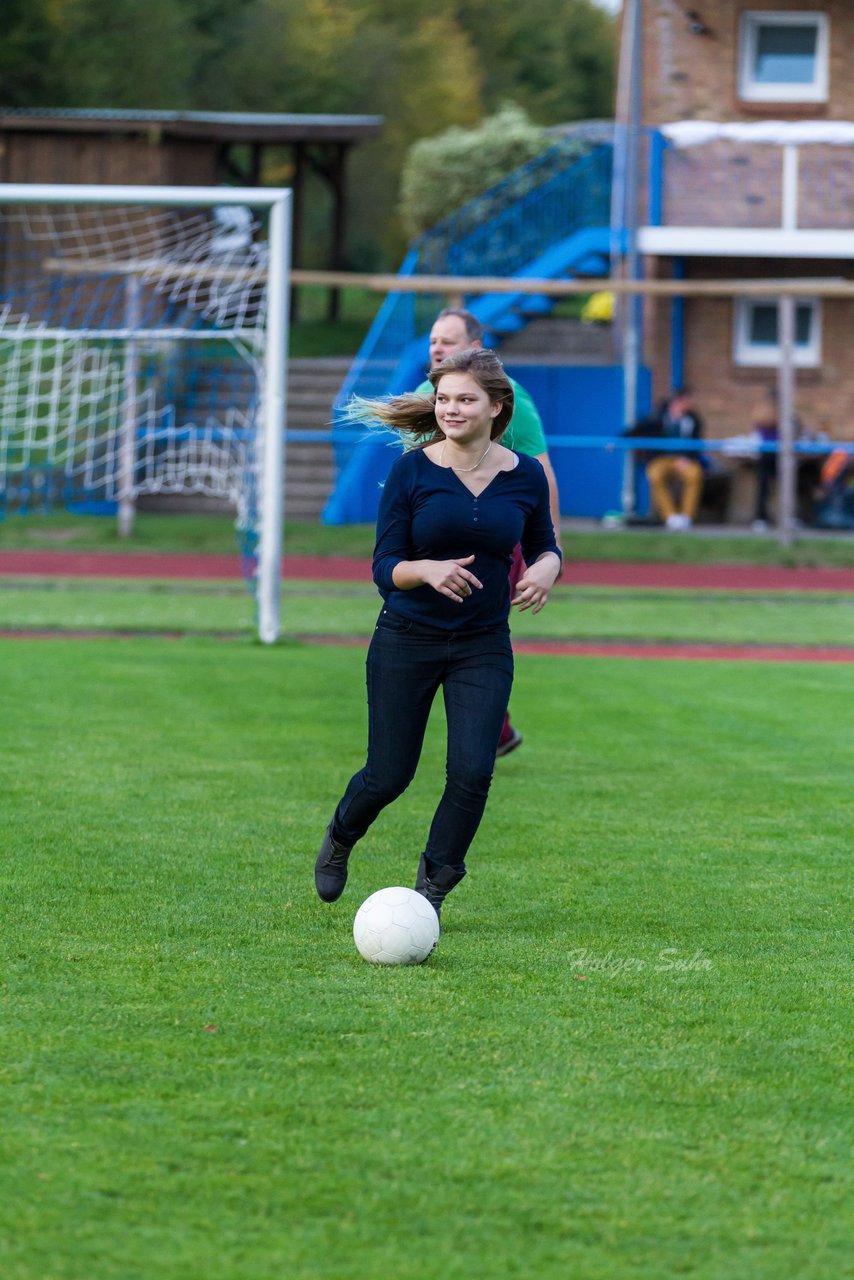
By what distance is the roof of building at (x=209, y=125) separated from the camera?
30.0 m

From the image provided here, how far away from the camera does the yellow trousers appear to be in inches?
945

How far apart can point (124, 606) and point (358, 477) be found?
7675mm

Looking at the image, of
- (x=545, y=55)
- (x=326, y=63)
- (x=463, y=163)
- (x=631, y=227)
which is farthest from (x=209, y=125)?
(x=545, y=55)

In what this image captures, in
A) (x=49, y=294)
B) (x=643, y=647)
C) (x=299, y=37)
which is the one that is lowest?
(x=643, y=647)

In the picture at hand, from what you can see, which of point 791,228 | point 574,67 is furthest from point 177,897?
point 574,67

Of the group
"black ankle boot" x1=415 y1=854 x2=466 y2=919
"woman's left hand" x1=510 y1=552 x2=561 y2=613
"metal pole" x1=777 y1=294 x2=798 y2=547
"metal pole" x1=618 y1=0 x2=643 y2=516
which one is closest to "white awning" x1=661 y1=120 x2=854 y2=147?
"metal pole" x1=618 y1=0 x2=643 y2=516

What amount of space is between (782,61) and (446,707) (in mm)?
22932

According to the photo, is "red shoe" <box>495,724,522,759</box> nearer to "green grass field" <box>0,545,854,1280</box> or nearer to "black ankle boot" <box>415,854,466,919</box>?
"green grass field" <box>0,545,854,1280</box>

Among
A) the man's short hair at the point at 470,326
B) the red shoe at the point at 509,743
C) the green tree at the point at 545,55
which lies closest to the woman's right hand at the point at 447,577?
the man's short hair at the point at 470,326

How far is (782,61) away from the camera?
86.9 ft

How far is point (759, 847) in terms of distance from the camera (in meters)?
7.59

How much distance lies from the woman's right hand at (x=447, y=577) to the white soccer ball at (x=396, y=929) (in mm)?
934

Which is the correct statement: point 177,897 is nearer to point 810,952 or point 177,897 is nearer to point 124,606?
point 810,952

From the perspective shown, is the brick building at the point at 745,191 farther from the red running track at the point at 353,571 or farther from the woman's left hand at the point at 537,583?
the woman's left hand at the point at 537,583
